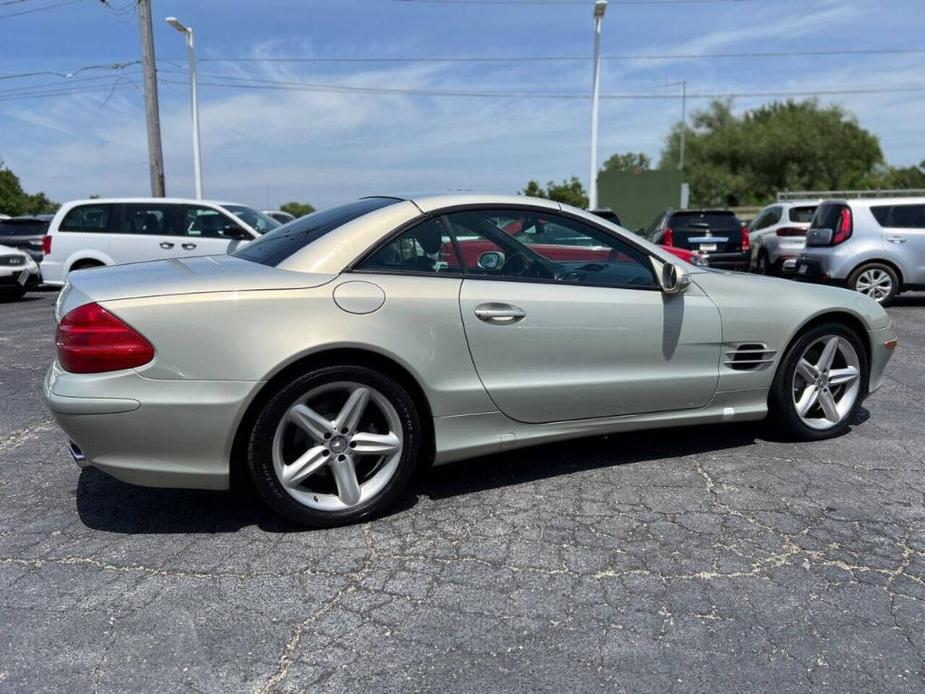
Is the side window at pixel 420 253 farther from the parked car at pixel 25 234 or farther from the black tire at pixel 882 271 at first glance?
the parked car at pixel 25 234

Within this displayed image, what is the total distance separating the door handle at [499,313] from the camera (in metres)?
3.55

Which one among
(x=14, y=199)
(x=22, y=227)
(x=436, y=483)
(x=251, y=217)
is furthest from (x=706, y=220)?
(x=14, y=199)

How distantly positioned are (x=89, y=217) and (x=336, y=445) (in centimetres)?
984

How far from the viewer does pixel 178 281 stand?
3.25m

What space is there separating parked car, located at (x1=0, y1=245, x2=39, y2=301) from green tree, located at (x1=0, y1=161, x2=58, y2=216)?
89.8 ft

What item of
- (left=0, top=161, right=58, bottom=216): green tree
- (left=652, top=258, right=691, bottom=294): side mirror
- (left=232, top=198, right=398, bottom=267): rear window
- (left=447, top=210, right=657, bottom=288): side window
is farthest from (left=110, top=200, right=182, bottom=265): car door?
(left=0, top=161, right=58, bottom=216): green tree

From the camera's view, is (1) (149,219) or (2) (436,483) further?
(1) (149,219)

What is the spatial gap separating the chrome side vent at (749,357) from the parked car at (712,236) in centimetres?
922

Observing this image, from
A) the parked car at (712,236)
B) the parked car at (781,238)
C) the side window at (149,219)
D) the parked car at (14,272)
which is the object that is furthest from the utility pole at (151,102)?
the parked car at (781,238)

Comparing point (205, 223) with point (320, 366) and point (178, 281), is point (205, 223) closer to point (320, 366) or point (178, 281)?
point (178, 281)

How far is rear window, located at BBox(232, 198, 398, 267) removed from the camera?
363cm

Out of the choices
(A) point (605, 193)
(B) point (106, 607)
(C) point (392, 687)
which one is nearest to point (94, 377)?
(B) point (106, 607)

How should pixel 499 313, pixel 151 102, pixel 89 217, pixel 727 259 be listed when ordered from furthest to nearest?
Result: pixel 151 102 → pixel 727 259 → pixel 89 217 → pixel 499 313

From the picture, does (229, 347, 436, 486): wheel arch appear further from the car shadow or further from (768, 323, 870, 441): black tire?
(768, 323, 870, 441): black tire
